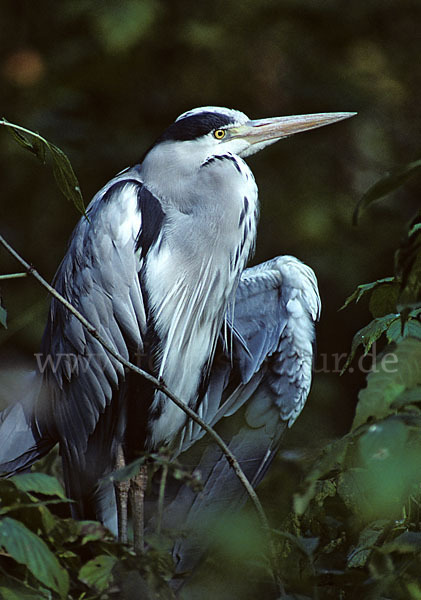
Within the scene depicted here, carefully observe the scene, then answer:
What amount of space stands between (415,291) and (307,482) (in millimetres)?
239

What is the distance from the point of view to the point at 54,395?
7.85 feet

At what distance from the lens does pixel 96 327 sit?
2.22 meters

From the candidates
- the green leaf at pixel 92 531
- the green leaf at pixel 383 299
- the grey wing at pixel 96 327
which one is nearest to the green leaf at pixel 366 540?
the green leaf at pixel 383 299

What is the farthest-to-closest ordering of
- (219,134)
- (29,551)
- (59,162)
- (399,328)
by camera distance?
(219,134)
(399,328)
(59,162)
(29,551)

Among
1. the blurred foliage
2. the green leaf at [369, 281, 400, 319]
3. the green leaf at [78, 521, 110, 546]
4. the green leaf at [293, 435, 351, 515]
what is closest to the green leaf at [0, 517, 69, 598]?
the green leaf at [78, 521, 110, 546]

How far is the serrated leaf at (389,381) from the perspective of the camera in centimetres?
90

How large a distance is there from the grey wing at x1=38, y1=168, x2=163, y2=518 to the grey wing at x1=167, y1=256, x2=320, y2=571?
10.9 inches

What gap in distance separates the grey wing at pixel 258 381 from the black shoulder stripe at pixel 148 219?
0.37 metres

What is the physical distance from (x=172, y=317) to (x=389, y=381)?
4.94ft

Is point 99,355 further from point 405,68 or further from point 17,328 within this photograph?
point 405,68

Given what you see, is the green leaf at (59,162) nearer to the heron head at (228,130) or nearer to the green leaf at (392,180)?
the green leaf at (392,180)

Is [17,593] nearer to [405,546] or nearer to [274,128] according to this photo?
[405,546]

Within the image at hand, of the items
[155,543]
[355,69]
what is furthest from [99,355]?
[355,69]

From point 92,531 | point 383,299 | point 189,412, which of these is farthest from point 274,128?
point 92,531
